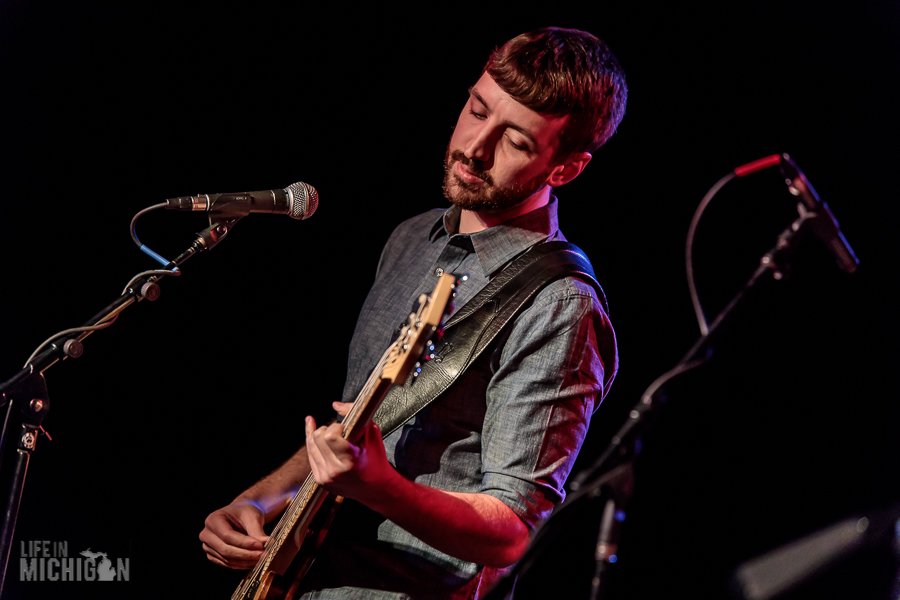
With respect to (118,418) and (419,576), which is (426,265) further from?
(118,418)

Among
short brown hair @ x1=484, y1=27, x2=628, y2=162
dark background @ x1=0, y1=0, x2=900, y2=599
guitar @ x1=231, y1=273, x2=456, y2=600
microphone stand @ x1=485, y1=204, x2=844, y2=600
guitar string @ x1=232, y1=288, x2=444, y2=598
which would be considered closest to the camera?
microphone stand @ x1=485, y1=204, x2=844, y2=600

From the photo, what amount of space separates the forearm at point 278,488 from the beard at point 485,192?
105 cm

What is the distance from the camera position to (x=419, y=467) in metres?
1.93

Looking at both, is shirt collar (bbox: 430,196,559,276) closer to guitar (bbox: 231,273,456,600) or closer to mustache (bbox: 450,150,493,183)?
mustache (bbox: 450,150,493,183)

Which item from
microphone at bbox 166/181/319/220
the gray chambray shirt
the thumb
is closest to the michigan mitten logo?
the thumb

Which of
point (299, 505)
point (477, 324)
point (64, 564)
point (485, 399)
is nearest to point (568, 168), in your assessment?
point (477, 324)

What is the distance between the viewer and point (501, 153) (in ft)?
6.91

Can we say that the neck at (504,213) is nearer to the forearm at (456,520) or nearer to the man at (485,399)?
the man at (485,399)

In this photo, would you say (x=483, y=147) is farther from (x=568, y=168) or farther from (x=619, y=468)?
(x=619, y=468)

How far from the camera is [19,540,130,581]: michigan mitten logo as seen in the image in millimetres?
3211

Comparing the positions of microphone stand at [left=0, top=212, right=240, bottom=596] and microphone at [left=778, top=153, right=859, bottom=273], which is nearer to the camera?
microphone at [left=778, top=153, right=859, bottom=273]

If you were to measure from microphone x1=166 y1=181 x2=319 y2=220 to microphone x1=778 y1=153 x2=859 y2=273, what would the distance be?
1.29 metres

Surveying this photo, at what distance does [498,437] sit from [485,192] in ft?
2.59

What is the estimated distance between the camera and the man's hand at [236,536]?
1948mm
